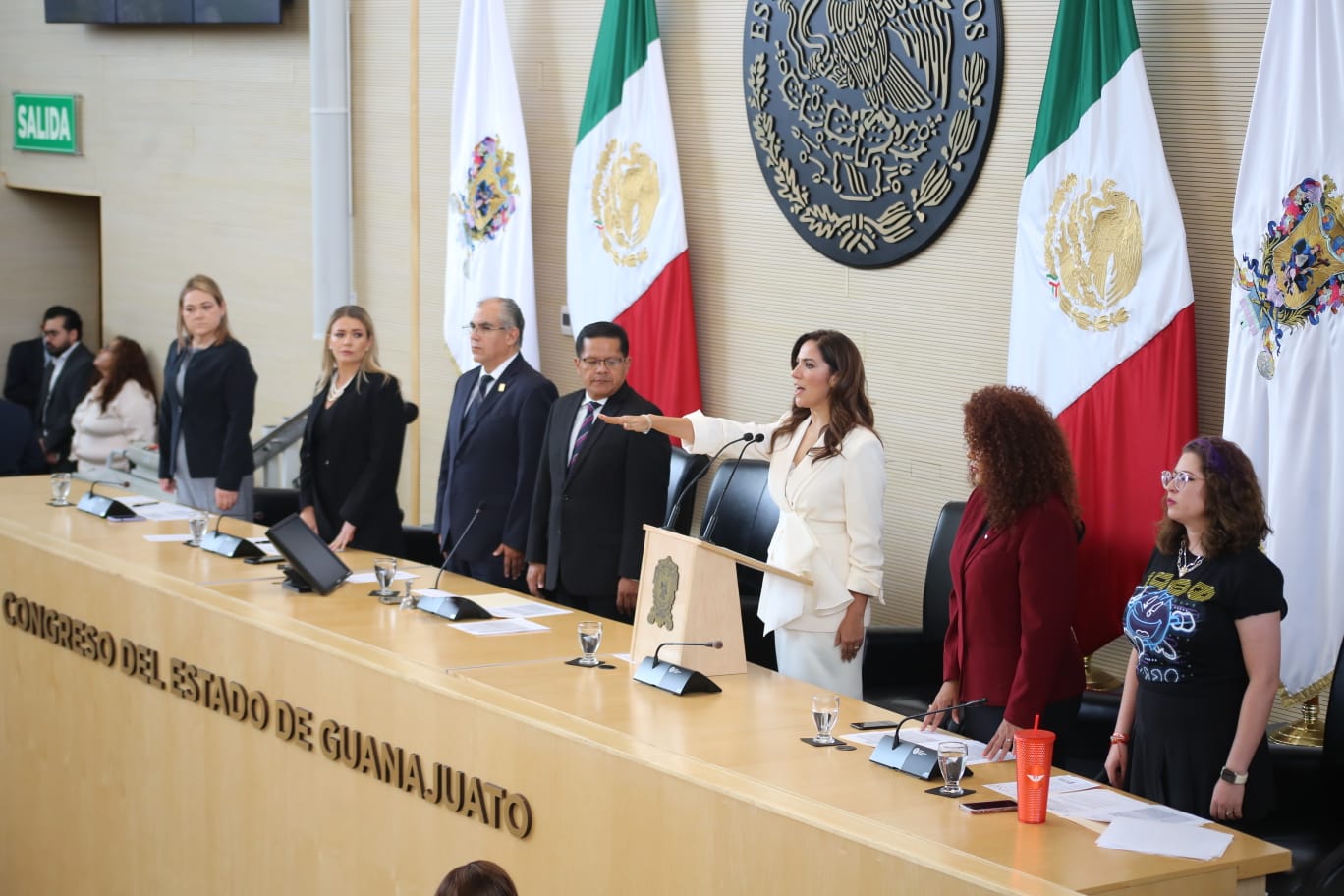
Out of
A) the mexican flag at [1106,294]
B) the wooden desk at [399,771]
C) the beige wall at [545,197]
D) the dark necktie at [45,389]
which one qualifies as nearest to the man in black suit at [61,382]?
the dark necktie at [45,389]

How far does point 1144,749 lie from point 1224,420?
1.15 metres

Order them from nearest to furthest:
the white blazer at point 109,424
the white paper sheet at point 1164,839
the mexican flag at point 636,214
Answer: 1. the white paper sheet at point 1164,839
2. the mexican flag at point 636,214
3. the white blazer at point 109,424

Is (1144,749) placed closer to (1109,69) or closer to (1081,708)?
(1081,708)

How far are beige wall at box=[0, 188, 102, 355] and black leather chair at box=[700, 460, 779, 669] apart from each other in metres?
6.75

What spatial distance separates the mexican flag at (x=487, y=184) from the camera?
260 inches

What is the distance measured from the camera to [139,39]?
912cm

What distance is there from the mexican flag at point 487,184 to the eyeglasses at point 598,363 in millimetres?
1667

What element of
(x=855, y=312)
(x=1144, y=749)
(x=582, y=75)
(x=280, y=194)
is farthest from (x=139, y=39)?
(x=1144, y=749)

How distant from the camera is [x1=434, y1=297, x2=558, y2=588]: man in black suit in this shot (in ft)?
17.3

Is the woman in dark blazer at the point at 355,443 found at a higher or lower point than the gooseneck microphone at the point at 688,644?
higher

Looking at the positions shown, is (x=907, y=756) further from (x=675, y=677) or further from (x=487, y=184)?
(x=487, y=184)

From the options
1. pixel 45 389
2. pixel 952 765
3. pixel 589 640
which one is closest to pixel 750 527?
pixel 589 640

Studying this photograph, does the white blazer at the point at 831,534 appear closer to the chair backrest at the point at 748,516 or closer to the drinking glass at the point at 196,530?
the chair backrest at the point at 748,516

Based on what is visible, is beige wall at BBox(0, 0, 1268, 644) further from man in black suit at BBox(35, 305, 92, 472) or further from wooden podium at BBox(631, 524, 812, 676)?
wooden podium at BBox(631, 524, 812, 676)
